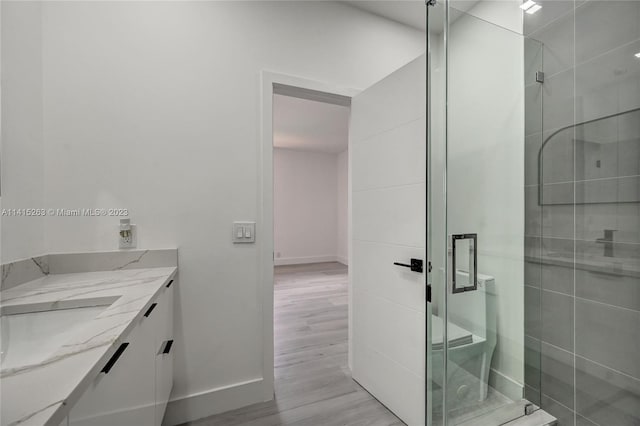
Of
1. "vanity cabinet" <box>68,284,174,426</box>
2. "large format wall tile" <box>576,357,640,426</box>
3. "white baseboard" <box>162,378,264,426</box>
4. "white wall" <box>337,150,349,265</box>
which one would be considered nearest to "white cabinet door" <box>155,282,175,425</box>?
"vanity cabinet" <box>68,284,174,426</box>

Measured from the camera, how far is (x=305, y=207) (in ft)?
21.5

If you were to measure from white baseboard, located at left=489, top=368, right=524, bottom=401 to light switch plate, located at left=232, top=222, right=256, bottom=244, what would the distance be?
1639 mm

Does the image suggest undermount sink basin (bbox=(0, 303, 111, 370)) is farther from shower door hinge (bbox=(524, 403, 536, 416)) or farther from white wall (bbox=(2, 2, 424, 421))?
shower door hinge (bbox=(524, 403, 536, 416))

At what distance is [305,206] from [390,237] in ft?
16.2

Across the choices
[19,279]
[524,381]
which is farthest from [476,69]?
[19,279]

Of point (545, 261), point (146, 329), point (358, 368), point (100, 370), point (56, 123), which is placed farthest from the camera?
point (358, 368)

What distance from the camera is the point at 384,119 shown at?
1.71 meters

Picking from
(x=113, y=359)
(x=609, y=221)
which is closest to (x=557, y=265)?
(x=609, y=221)

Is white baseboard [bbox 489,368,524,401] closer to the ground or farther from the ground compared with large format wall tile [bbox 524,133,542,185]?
closer to the ground

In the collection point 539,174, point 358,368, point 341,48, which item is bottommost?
point 358,368

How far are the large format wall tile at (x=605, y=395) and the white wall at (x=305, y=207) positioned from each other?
5.30 metres

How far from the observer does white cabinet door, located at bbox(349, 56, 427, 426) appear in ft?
4.86

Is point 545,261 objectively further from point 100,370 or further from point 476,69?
point 100,370

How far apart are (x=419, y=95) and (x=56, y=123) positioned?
1883 mm
